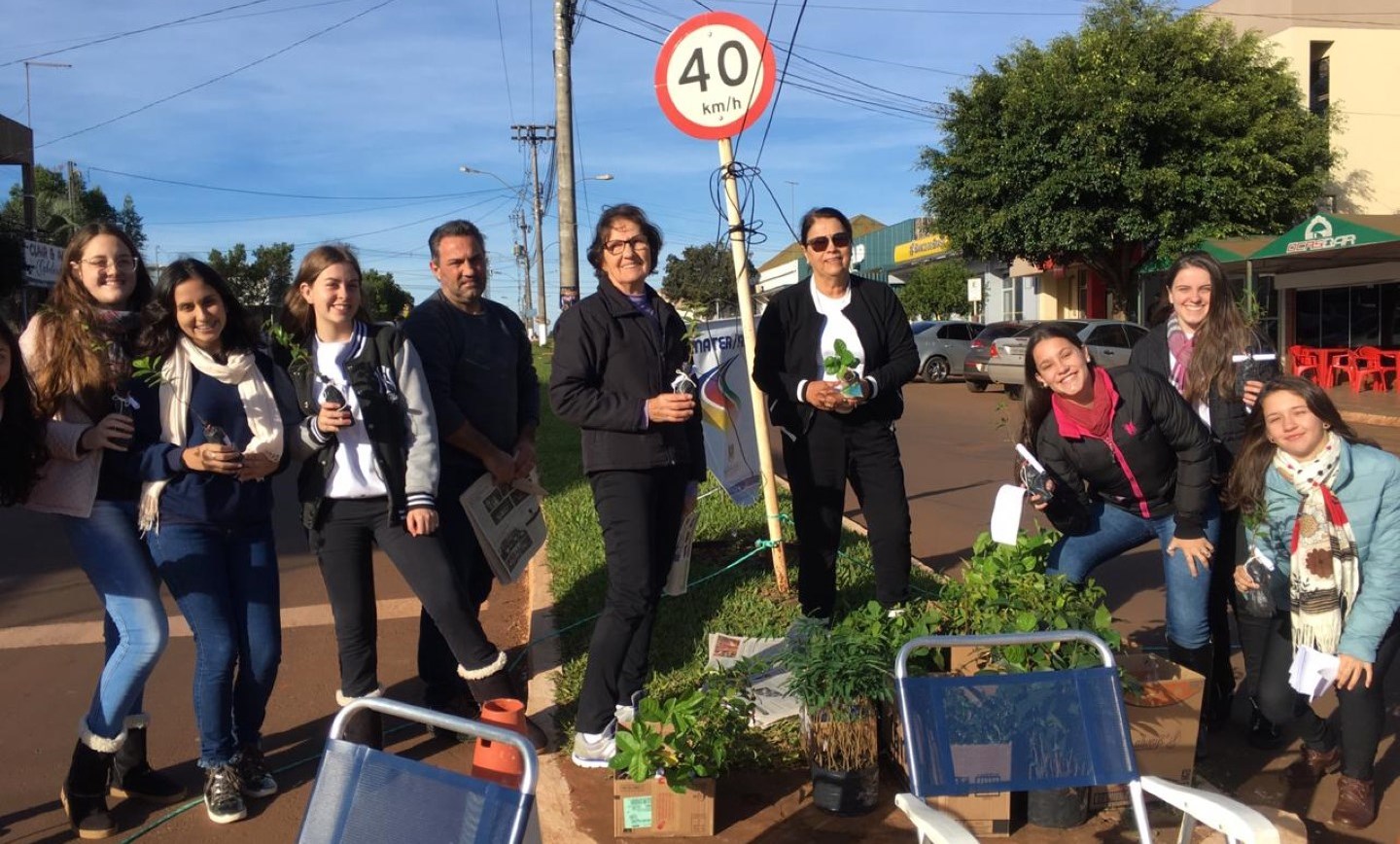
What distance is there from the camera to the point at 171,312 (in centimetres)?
371

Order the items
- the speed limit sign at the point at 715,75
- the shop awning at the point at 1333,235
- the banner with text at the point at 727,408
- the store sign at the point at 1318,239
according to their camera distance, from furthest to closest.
A: the store sign at the point at 1318,239 → the shop awning at the point at 1333,235 → the banner with text at the point at 727,408 → the speed limit sign at the point at 715,75

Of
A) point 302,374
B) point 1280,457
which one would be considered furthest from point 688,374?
point 1280,457

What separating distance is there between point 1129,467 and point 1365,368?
62.6ft

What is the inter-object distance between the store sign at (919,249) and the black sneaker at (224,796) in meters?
39.0

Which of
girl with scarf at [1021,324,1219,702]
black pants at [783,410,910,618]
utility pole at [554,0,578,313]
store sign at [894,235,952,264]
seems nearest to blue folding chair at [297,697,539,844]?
black pants at [783,410,910,618]

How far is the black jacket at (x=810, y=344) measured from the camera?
15.3ft

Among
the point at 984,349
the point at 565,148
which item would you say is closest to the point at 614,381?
the point at 565,148

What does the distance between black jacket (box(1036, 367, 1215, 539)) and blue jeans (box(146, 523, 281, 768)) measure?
114 inches

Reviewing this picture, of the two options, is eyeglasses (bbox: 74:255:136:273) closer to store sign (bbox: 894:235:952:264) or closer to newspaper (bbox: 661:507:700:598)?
newspaper (bbox: 661:507:700:598)

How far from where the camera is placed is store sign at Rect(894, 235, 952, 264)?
42219 millimetres

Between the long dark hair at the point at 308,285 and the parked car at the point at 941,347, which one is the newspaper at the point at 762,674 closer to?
the long dark hair at the point at 308,285

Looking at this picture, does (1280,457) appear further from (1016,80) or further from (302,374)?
(1016,80)

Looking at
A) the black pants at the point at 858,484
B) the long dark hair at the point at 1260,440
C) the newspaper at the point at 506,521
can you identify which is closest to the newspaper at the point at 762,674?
the black pants at the point at 858,484

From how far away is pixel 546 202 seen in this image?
155 feet
